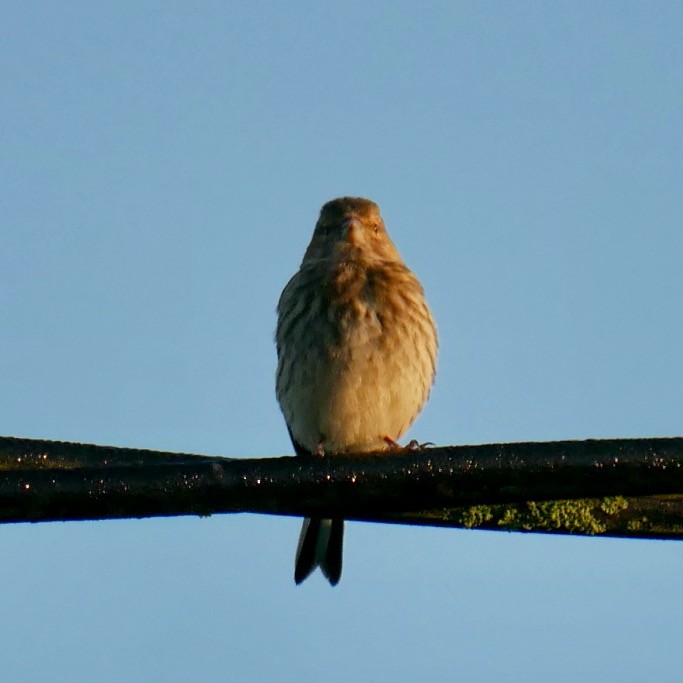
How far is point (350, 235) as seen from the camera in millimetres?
7992

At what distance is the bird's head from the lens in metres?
7.81

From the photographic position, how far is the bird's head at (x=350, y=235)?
7.81 metres

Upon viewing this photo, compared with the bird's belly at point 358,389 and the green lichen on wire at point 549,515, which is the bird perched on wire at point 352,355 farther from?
the green lichen on wire at point 549,515

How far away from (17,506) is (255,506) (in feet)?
2.12

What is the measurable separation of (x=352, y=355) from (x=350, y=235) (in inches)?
53.5

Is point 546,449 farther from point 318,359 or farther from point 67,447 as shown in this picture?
point 318,359

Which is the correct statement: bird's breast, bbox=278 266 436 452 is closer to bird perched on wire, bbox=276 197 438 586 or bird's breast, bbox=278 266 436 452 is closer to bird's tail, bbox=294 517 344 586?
bird perched on wire, bbox=276 197 438 586

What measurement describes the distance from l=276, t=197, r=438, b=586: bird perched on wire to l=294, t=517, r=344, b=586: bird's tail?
75 mm

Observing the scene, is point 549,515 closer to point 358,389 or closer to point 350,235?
point 358,389

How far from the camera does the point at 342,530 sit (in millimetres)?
6375

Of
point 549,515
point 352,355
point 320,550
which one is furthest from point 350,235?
point 549,515

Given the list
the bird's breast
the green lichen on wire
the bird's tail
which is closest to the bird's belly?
the bird's breast

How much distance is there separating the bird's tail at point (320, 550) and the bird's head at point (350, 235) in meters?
1.91

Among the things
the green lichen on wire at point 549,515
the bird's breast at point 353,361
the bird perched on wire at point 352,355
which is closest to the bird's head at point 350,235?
the bird perched on wire at point 352,355
